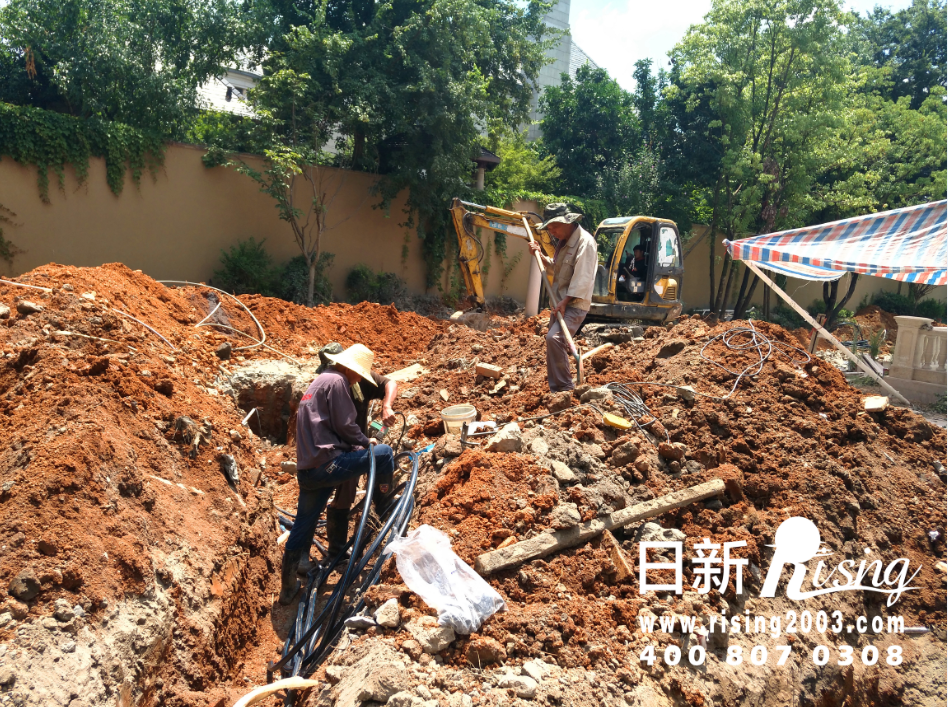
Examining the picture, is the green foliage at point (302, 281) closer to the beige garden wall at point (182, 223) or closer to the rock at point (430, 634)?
the beige garden wall at point (182, 223)

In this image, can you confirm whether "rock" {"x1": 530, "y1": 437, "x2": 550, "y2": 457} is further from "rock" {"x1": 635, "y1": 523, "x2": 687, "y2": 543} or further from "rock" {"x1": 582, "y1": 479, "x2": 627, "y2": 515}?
"rock" {"x1": 635, "y1": 523, "x2": 687, "y2": 543}

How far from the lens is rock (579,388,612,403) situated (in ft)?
18.9

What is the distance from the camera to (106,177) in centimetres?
1148

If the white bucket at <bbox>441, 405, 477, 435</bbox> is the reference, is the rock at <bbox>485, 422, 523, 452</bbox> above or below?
above

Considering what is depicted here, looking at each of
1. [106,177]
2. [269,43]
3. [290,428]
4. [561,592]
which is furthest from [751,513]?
[269,43]

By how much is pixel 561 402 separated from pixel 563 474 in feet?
4.42

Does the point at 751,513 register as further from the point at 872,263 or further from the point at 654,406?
the point at 872,263

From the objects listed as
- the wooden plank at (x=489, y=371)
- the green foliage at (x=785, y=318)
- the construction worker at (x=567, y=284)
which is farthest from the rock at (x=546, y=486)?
the green foliage at (x=785, y=318)

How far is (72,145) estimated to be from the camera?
35.9 ft

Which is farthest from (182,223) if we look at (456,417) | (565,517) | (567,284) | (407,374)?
(565,517)

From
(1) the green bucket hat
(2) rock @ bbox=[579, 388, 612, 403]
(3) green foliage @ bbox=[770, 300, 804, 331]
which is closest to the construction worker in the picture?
(1) the green bucket hat

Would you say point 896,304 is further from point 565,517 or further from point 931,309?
point 565,517

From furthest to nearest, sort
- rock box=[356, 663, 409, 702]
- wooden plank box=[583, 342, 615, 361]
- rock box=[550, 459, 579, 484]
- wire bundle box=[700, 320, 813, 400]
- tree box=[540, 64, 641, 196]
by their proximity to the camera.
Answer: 1. tree box=[540, 64, 641, 196]
2. wooden plank box=[583, 342, 615, 361]
3. wire bundle box=[700, 320, 813, 400]
4. rock box=[550, 459, 579, 484]
5. rock box=[356, 663, 409, 702]

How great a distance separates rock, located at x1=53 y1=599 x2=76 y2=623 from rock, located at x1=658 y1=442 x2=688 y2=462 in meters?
3.87
